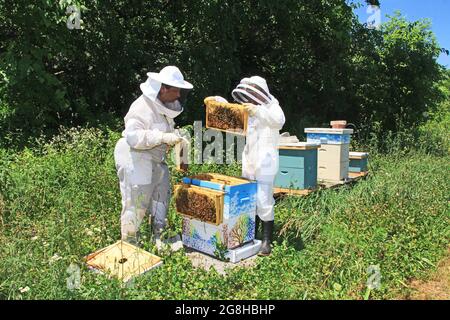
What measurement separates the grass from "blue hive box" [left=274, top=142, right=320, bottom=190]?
0.70 ft

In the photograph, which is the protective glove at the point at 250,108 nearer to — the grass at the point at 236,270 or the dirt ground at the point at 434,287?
the grass at the point at 236,270

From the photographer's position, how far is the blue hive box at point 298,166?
5574 millimetres

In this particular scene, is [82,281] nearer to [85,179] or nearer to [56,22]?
[85,179]

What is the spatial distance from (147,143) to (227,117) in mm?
854

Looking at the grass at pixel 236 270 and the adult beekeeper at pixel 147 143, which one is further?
the adult beekeeper at pixel 147 143

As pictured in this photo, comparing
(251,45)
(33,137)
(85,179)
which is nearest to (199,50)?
(251,45)

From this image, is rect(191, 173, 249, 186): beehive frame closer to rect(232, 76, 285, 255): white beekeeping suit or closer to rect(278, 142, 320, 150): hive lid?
rect(232, 76, 285, 255): white beekeeping suit

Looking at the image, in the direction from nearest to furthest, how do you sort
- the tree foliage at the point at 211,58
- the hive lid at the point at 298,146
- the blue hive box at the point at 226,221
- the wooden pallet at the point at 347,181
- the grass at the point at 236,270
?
the grass at the point at 236,270 → the blue hive box at the point at 226,221 → the hive lid at the point at 298,146 → the wooden pallet at the point at 347,181 → the tree foliage at the point at 211,58

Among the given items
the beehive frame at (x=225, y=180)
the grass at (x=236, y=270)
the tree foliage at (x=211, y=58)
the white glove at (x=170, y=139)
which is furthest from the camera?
the tree foliage at (x=211, y=58)

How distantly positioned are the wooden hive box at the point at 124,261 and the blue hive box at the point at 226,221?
1.97 ft

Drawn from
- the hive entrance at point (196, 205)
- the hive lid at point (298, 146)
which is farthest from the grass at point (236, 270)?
the hive lid at point (298, 146)

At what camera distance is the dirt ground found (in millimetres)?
3494

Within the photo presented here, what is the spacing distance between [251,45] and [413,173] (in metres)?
5.27

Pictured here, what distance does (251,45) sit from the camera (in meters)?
10.3
